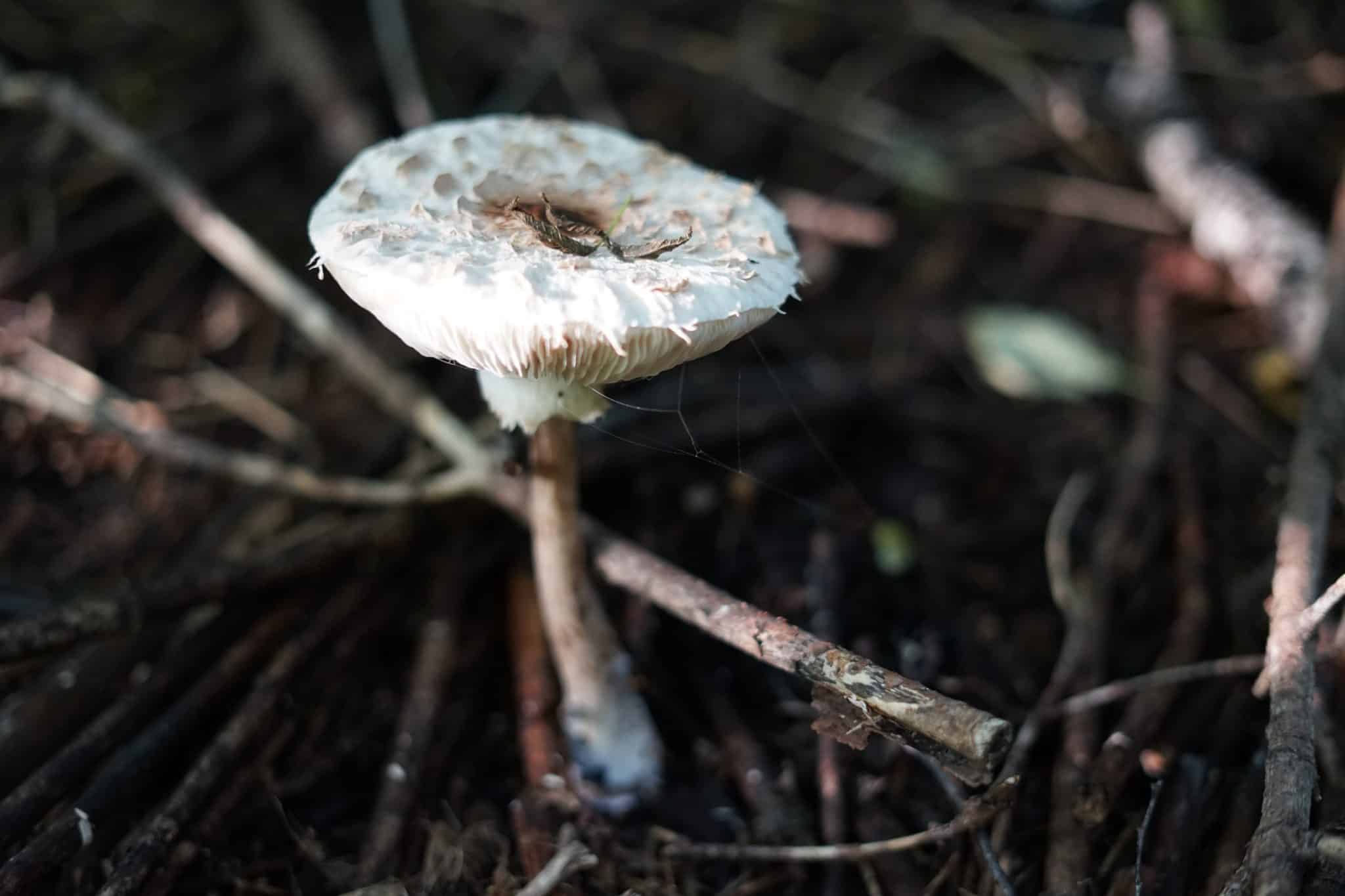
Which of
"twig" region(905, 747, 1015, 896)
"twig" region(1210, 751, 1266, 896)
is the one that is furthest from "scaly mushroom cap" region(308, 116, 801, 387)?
"twig" region(1210, 751, 1266, 896)

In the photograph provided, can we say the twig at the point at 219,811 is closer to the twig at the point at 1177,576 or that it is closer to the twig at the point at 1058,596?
the twig at the point at 1058,596

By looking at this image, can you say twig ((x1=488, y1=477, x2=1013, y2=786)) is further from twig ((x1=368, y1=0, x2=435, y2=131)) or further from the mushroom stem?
twig ((x1=368, y1=0, x2=435, y2=131))

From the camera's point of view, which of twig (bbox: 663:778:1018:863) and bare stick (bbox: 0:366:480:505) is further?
bare stick (bbox: 0:366:480:505)

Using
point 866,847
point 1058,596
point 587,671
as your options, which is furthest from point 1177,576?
point 587,671

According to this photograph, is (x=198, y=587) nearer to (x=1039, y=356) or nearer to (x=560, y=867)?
(x=560, y=867)

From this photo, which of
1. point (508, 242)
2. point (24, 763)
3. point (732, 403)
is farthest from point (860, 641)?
point (24, 763)

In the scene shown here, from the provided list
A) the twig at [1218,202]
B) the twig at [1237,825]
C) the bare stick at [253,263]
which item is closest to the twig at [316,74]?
the bare stick at [253,263]

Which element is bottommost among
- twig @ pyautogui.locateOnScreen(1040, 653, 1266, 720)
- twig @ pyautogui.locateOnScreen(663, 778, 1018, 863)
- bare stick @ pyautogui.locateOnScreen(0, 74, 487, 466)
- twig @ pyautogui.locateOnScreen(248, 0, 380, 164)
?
twig @ pyautogui.locateOnScreen(663, 778, 1018, 863)

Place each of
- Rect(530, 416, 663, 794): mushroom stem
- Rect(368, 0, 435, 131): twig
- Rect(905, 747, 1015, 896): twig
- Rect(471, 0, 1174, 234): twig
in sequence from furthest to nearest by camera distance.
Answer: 1. Rect(471, 0, 1174, 234): twig
2. Rect(368, 0, 435, 131): twig
3. Rect(530, 416, 663, 794): mushroom stem
4. Rect(905, 747, 1015, 896): twig

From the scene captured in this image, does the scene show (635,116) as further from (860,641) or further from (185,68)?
(860,641)
